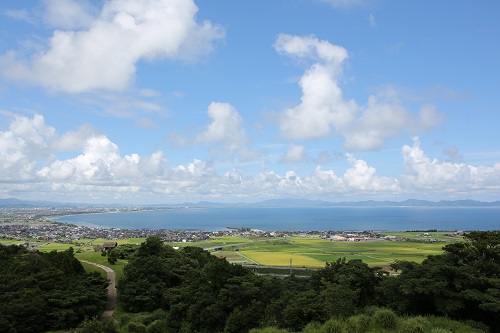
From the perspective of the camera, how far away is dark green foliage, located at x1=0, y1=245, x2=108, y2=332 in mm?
20250

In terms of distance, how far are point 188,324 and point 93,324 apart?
5.08 meters

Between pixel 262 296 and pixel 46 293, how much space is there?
13.0 m

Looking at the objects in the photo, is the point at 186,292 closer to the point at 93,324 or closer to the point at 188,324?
the point at 188,324

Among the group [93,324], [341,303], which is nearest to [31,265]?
[93,324]

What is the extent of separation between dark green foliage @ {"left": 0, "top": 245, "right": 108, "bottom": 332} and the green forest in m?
0.06

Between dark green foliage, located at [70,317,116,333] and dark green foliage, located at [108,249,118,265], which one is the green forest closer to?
dark green foliage, located at [70,317,116,333]

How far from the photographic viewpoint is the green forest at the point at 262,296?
14.7 meters

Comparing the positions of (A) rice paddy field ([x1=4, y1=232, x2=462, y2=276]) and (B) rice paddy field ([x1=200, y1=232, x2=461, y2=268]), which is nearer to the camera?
(A) rice paddy field ([x1=4, y1=232, x2=462, y2=276])

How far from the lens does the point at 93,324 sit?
706 inches

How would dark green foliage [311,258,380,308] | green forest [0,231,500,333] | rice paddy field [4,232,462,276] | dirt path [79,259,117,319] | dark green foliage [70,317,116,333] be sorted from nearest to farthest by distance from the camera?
green forest [0,231,500,333]
dark green foliage [70,317,116,333]
dark green foliage [311,258,380,308]
dirt path [79,259,117,319]
rice paddy field [4,232,462,276]

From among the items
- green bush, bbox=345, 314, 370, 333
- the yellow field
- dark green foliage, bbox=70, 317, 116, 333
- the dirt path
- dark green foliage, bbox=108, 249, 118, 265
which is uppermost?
green bush, bbox=345, 314, 370, 333

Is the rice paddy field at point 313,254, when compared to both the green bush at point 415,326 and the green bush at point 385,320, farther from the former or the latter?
the green bush at point 415,326

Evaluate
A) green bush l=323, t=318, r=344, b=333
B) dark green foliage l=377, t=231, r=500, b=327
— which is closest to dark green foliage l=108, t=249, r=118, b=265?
dark green foliage l=377, t=231, r=500, b=327

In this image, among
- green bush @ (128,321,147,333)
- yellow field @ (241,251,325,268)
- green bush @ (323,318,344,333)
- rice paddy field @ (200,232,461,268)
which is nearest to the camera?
green bush @ (323,318,344,333)
